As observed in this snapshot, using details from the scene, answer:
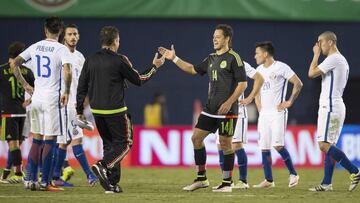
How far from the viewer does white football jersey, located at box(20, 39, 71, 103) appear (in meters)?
12.1

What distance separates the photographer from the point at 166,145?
20016 mm

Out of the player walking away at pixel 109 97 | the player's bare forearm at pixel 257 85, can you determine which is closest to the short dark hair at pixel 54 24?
the player walking away at pixel 109 97

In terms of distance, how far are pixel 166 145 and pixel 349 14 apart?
263 inches

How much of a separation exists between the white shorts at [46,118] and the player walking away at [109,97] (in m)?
0.41

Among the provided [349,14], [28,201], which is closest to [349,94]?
[349,14]

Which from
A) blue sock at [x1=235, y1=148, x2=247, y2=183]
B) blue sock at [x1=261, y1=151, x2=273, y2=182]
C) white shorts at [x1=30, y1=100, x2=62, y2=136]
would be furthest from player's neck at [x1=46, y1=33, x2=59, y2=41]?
blue sock at [x1=261, y1=151, x2=273, y2=182]

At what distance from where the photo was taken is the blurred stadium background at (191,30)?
902 inches

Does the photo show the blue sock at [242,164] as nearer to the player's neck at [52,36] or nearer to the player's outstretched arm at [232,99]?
the player's outstretched arm at [232,99]

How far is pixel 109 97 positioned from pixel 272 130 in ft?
11.3

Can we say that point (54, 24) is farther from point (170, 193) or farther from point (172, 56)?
point (170, 193)

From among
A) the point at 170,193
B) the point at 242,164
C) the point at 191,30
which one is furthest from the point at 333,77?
the point at 191,30

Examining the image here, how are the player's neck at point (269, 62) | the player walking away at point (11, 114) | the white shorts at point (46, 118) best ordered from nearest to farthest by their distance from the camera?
the white shorts at point (46, 118)
the player's neck at point (269, 62)
the player walking away at point (11, 114)

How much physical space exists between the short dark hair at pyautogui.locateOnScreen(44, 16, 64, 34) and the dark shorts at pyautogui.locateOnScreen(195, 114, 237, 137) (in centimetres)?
235

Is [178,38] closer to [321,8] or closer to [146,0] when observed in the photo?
[146,0]
